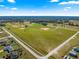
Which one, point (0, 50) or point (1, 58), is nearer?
point (1, 58)

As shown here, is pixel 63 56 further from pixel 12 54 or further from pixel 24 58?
pixel 12 54

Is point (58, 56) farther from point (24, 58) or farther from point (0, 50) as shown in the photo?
point (0, 50)

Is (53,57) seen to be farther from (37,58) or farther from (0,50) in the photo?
(0,50)

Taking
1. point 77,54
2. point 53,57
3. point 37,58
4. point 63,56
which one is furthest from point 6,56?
point 77,54

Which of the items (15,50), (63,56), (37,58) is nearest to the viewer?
(37,58)

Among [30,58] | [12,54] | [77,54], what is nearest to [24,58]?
[30,58]

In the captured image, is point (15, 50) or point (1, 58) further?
point (15, 50)

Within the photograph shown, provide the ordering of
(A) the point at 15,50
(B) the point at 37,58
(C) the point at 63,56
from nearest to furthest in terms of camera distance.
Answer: (B) the point at 37,58 → (C) the point at 63,56 → (A) the point at 15,50
